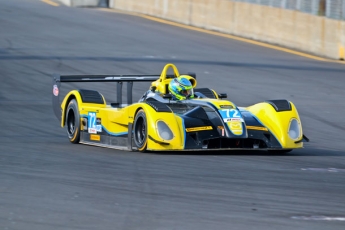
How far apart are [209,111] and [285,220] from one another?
200 inches

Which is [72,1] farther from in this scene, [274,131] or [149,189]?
[149,189]

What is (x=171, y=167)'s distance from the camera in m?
10.7

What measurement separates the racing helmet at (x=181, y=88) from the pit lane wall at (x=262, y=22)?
14.1 meters

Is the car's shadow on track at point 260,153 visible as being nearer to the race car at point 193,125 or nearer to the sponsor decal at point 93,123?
the race car at point 193,125

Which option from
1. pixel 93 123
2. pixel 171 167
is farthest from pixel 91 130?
pixel 171 167

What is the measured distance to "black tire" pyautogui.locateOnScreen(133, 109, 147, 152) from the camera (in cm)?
1231

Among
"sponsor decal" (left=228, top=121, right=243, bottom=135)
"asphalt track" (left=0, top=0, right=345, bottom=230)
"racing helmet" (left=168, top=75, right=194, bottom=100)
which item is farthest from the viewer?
"racing helmet" (left=168, top=75, right=194, bottom=100)

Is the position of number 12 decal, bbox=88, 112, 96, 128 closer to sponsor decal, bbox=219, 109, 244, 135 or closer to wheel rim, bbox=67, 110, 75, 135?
wheel rim, bbox=67, 110, 75, 135

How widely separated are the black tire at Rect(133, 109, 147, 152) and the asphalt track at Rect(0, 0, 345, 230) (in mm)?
163

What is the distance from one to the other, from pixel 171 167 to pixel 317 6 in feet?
60.7

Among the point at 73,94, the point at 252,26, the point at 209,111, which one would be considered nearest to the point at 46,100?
the point at 73,94

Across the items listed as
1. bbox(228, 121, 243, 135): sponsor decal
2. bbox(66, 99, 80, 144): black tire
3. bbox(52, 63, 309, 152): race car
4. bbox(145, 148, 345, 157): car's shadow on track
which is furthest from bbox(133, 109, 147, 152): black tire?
bbox(66, 99, 80, 144): black tire

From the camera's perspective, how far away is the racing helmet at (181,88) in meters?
13.3

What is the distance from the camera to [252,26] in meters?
31.5
